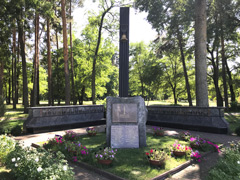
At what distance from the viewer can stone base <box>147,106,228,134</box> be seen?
11.4 metres

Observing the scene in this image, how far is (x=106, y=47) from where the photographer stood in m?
30.9

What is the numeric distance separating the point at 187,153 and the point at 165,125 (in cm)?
763

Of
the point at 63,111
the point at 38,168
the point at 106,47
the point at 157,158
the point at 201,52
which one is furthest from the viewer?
the point at 106,47

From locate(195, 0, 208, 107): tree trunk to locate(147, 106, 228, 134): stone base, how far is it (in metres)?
1.43

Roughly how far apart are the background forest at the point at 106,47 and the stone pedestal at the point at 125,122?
11.9 metres

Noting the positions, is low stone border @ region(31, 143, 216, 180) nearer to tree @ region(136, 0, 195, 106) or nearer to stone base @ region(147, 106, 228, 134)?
stone base @ region(147, 106, 228, 134)

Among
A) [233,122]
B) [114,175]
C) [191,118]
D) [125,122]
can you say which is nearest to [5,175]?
[114,175]

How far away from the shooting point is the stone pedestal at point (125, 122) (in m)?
7.61

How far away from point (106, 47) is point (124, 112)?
81.3 ft

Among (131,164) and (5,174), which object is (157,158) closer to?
(131,164)

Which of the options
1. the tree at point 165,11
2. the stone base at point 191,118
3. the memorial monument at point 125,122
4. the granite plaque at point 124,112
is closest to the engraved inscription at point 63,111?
the stone base at point 191,118

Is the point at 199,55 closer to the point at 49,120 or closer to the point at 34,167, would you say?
the point at 49,120

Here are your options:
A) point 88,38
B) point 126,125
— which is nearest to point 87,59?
point 88,38

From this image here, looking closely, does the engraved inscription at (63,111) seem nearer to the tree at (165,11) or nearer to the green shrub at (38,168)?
the green shrub at (38,168)
